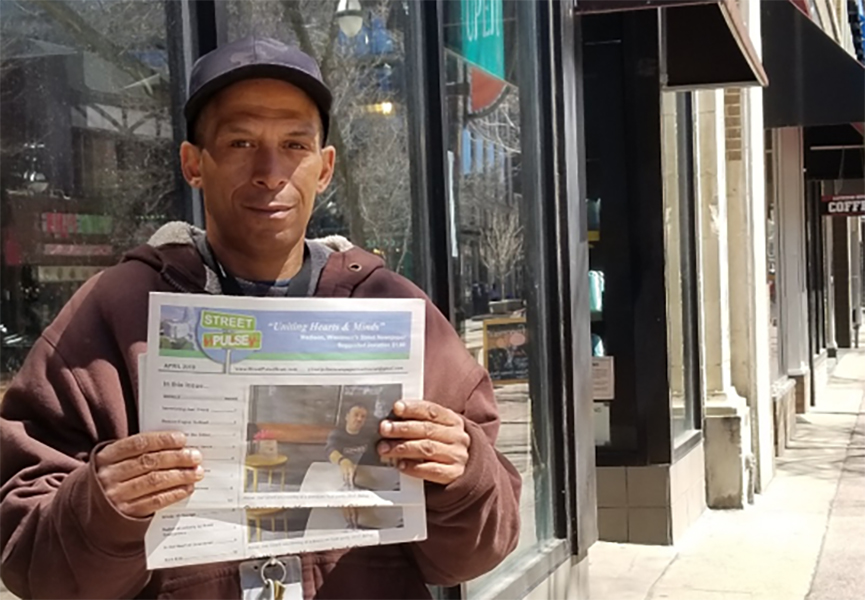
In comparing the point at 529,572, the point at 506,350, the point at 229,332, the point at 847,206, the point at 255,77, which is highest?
the point at 847,206

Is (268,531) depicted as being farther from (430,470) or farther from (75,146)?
(75,146)

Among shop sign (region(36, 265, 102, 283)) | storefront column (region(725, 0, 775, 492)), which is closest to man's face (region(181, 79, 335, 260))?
shop sign (region(36, 265, 102, 283))

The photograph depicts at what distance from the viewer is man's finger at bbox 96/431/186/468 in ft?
5.40

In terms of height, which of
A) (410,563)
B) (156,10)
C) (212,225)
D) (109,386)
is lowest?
(410,563)

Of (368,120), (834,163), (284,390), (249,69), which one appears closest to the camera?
→ (284,390)

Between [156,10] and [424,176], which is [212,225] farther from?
[424,176]

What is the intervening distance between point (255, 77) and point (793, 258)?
519 inches

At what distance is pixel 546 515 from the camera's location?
556 centimetres

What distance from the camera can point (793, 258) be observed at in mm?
14102

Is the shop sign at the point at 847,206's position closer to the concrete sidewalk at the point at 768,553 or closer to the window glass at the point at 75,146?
the concrete sidewalk at the point at 768,553

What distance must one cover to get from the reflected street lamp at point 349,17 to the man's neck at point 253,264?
2639mm

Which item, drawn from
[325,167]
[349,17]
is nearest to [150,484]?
[325,167]

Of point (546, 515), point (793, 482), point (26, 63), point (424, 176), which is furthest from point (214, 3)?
point (793, 482)

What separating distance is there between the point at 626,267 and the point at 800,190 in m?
7.37
